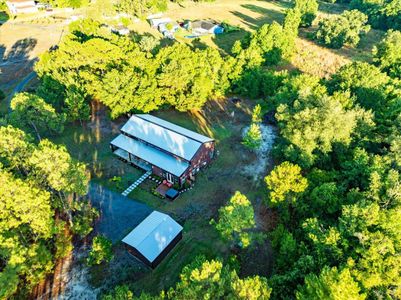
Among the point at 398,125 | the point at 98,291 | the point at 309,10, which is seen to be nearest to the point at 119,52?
the point at 98,291

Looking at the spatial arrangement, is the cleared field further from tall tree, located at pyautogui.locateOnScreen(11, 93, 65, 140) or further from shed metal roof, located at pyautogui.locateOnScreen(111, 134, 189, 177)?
tall tree, located at pyautogui.locateOnScreen(11, 93, 65, 140)

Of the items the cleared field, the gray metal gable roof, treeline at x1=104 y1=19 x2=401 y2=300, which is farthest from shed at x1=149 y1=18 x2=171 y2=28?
treeline at x1=104 y1=19 x2=401 y2=300

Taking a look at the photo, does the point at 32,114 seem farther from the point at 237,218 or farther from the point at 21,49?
the point at 21,49

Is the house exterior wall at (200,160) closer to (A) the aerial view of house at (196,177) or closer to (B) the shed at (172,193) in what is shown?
(A) the aerial view of house at (196,177)

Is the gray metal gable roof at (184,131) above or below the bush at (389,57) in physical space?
below

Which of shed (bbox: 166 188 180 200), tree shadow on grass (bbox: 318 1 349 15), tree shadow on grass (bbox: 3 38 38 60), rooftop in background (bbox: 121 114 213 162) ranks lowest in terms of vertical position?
tree shadow on grass (bbox: 3 38 38 60)

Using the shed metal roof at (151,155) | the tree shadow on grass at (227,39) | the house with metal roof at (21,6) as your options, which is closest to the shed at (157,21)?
the tree shadow on grass at (227,39)
